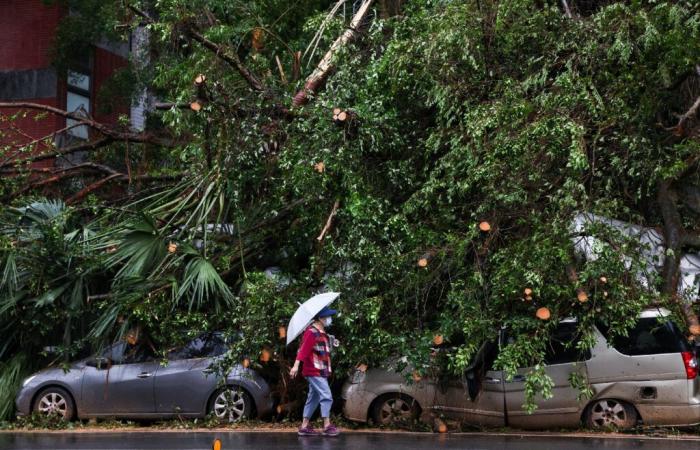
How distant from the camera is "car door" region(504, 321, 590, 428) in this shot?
11.7m

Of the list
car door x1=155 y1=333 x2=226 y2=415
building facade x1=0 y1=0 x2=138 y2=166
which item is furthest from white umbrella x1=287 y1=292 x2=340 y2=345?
building facade x1=0 y1=0 x2=138 y2=166

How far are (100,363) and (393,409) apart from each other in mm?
4212

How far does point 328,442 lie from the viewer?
10.8 metres

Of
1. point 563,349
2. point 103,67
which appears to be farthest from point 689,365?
point 103,67

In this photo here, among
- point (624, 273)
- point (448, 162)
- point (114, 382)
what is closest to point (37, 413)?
point (114, 382)

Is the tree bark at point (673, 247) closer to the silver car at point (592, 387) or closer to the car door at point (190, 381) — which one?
the silver car at point (592, 387)

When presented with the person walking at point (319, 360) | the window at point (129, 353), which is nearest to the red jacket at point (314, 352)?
the person walking at point (319, 360)

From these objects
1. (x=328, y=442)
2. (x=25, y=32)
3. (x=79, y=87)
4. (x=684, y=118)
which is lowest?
(x=328, y=442)

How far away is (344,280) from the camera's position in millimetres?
12188

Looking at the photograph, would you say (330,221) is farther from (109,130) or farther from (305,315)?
(109,130)

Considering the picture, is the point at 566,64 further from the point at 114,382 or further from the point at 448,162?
the point at 114,382

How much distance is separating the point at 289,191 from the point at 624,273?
15.7ft

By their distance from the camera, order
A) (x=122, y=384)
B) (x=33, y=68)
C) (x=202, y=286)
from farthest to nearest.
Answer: (x=33, y=68) < (x=122, y=384) < (x=202, y=286)

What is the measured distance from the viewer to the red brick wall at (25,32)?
23312 millimetres
